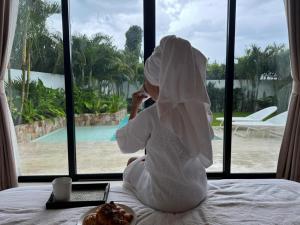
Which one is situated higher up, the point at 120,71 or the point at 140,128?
the point at 120,71

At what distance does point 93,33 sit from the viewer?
7.75 feet

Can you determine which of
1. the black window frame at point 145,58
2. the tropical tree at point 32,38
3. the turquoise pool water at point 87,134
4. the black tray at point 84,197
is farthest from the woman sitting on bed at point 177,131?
the tropical tree at point 32,38

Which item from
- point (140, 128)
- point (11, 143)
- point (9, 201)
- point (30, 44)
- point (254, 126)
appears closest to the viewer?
point (9, 201)

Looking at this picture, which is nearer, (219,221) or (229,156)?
(219,221)

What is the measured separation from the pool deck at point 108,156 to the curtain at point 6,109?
362mm

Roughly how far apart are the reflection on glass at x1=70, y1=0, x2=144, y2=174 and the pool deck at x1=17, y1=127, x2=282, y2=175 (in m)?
0.03

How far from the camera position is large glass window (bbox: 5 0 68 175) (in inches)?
91.8

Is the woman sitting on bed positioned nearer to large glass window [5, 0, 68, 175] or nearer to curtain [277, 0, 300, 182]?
curtain [277, 0, 300, 182]

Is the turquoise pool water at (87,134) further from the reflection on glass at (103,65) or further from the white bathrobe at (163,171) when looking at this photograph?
the white bathrobe at (163,171)

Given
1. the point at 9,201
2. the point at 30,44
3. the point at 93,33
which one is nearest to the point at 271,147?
the point at 93,33

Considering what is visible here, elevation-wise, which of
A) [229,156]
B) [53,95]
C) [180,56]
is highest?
[180,56]

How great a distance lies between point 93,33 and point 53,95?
2.22 feet

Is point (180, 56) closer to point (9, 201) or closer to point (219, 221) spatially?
point (219, 221)

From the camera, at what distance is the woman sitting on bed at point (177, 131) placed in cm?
125
